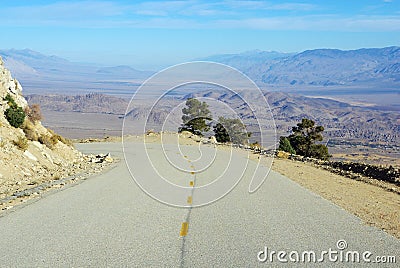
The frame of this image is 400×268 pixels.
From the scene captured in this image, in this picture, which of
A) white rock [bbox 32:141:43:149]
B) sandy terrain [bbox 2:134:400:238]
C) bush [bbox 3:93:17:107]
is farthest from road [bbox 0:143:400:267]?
bush [bbox 3:93:17:107]

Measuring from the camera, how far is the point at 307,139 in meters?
51.6

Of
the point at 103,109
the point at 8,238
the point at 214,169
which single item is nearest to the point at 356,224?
the point at 8,238

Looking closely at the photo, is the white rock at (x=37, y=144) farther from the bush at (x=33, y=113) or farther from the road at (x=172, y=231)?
the road at (x=172, y=231)

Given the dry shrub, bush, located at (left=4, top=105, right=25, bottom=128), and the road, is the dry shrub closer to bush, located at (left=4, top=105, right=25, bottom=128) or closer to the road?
bush, located at (left=4, top=105, right=25, bottom=128)

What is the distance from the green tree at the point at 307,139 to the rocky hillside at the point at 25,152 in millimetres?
30830

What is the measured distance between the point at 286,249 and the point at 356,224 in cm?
294

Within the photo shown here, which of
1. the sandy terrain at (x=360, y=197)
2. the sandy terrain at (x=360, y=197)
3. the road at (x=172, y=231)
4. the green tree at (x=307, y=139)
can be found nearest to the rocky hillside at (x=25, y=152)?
the road at (x=172, y=231)

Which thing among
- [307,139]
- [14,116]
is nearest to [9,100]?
[14,116]

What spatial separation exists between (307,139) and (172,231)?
4425 cm

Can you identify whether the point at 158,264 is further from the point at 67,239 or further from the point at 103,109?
the point at 103,109

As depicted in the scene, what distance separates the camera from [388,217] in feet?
37.3

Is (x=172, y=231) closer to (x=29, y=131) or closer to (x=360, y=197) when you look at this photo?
(x=360, y=197)

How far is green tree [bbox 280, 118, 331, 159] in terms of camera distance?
50.3 m

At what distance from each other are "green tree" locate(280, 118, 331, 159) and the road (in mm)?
37205
